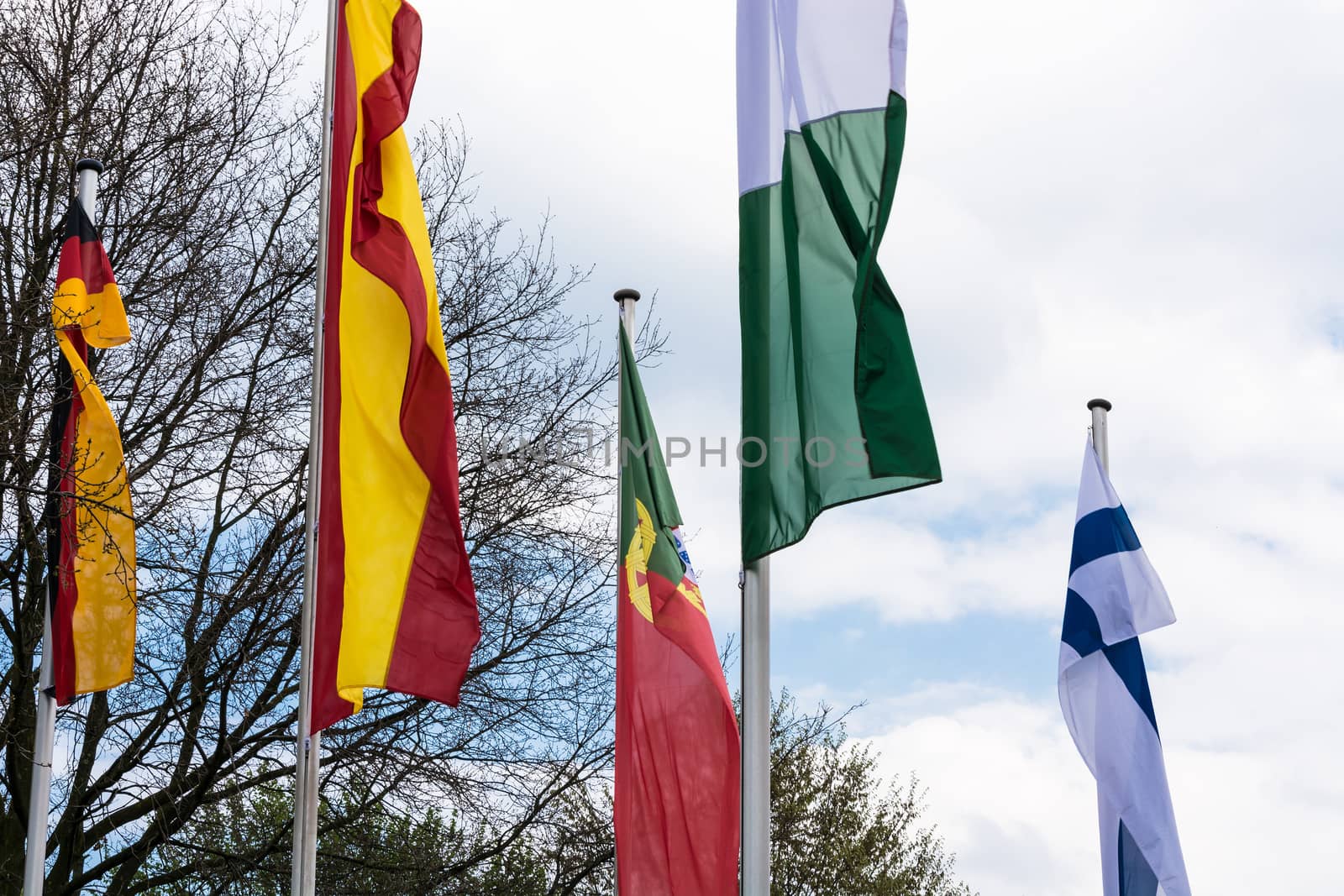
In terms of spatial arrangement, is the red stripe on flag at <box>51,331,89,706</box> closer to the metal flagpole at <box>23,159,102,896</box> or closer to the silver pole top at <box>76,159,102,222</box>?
the metal flagpole at <box>23,159,102,896</box>

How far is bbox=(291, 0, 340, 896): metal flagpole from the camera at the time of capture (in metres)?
7.44

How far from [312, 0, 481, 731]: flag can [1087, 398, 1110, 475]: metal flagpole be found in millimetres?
5339

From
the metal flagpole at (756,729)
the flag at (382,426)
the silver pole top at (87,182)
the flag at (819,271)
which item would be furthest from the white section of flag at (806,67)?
the silver pole top at (87,182)

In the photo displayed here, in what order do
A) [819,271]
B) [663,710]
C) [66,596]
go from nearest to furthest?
[819,271] < [663,710] < [66,596]

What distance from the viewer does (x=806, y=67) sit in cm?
711

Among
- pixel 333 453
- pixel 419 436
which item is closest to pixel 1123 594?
pixel 419 436

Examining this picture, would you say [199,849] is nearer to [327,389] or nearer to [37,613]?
[37,613]

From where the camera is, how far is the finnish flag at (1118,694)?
Result: 33.5 feet

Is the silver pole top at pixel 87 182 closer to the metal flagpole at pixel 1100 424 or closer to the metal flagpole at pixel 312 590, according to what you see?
the metal flagpole at pixel 312 590

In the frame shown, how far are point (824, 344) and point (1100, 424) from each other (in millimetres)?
5578

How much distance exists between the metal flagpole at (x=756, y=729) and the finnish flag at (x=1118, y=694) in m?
4.66

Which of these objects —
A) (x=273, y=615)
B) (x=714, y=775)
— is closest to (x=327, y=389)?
(x=714, y=775)

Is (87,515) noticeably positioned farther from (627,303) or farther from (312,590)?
(627,303)

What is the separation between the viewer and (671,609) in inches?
338
